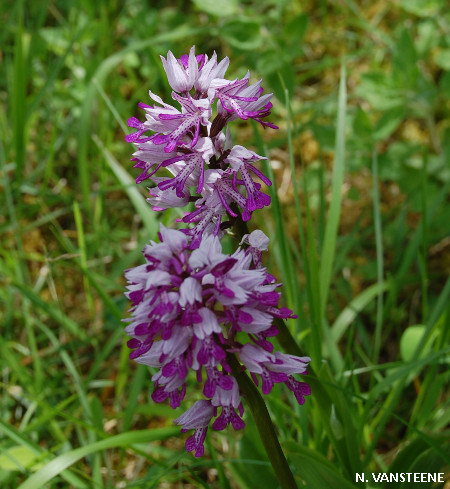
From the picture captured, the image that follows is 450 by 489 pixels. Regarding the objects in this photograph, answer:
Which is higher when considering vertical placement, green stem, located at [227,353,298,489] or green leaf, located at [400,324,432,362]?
green stem, located at [227,353,298,489]

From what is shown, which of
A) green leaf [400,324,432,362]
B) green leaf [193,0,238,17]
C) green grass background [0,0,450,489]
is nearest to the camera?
green grass background [0,0,450,489]

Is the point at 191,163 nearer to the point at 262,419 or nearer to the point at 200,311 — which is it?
the point at 200,311

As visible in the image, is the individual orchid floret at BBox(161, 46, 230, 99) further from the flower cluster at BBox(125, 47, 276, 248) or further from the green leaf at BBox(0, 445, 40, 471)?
the green leaf at BBox(0, 445, 40, 471)

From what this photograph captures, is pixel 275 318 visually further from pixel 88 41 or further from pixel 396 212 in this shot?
pixel 88 41

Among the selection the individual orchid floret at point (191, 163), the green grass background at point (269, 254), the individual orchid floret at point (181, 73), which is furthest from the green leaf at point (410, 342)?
the individual orchid floret at point (181, 73)

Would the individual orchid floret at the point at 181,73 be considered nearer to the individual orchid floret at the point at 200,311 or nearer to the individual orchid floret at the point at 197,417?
the individual orchid floret at the point at 200,311

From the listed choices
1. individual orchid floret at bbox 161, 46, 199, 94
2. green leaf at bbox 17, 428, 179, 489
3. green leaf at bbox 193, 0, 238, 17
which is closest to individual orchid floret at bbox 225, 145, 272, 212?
individual orchid floret at bbox 161, 46, 199, 94
